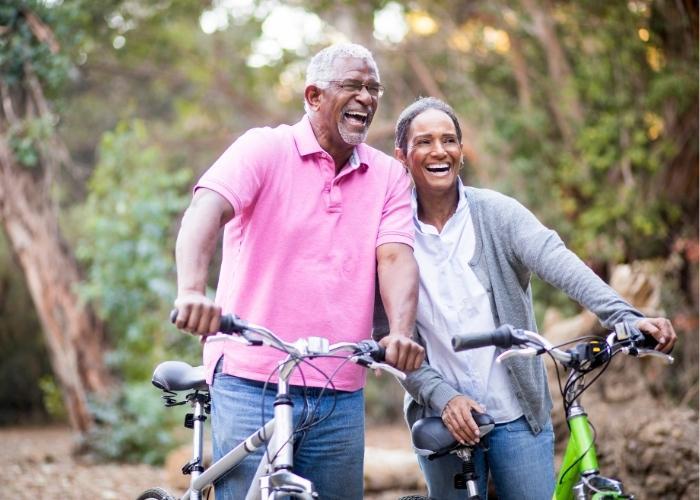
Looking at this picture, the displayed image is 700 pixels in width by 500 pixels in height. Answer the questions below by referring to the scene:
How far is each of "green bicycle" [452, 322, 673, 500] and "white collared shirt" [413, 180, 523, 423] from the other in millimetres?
306

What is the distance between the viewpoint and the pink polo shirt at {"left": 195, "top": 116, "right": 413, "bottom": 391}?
10.1 ft

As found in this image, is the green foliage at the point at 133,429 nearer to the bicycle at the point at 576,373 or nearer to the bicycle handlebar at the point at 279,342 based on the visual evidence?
the bicycle at the point at 576,373

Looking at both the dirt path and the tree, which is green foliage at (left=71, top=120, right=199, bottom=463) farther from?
the dirt path

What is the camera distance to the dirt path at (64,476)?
7.89 m

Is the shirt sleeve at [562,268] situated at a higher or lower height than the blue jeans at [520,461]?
higher

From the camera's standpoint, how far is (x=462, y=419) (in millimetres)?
3111

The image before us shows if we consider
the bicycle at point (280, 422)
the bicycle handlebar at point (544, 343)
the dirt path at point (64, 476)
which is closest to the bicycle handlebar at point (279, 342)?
the bicycle at point (280, 422)

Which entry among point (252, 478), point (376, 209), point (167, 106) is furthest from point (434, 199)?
point (167, 106)

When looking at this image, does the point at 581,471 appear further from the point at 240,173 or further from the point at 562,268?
the point at 240,173

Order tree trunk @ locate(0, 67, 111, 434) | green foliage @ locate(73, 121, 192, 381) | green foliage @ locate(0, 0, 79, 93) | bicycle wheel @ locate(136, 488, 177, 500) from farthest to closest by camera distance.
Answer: green foliage @ locate(73, 121, 192, 381) → tree trunk @ locate(0, 67, 111, 434) → green foliage @ locate(0, 0, 79, 93) → bicycle wheel @ locate(136, 488, 177, 500)

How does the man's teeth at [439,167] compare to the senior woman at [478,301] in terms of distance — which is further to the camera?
the man's teeth at [439,167]

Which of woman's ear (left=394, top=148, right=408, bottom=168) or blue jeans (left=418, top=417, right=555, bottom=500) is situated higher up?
woman's ear (left=394, top=148, right=408, bottom=168)

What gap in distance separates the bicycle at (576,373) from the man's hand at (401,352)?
0.14 m

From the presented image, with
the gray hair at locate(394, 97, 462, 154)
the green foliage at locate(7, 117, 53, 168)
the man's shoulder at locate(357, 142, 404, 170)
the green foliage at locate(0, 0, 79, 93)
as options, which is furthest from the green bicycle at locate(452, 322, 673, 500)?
the green foliage at locate(0, 0, 79, 93)
